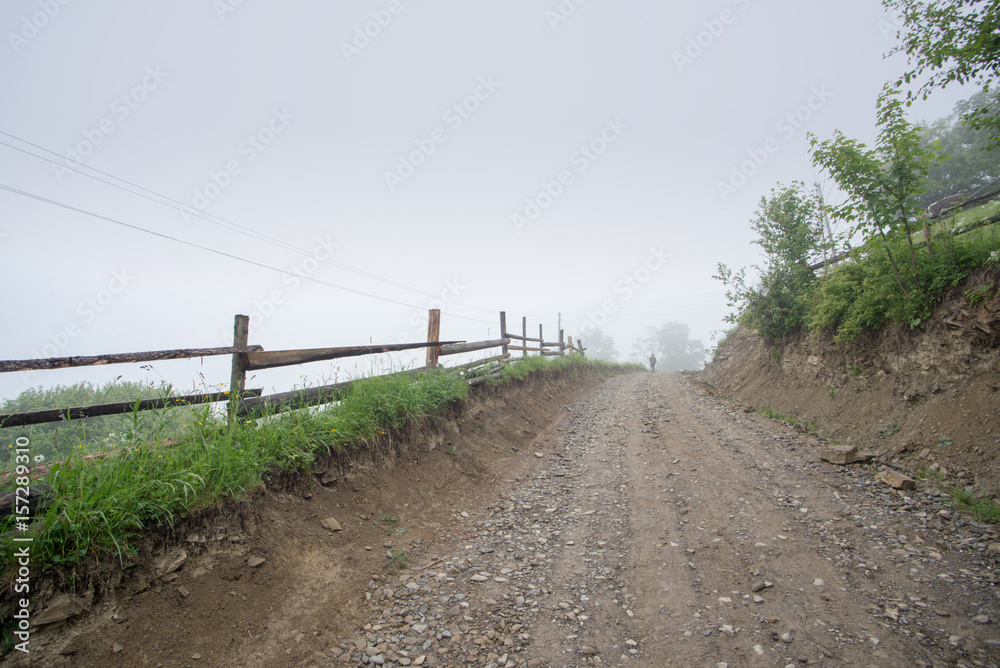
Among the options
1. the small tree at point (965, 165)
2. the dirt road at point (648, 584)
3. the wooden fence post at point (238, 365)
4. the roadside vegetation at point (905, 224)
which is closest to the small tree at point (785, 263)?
the roadside vegetation at point (905, 224)

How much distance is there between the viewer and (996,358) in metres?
5.28

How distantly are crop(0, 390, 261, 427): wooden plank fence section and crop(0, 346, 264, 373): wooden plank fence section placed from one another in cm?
37

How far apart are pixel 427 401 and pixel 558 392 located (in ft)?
25.6

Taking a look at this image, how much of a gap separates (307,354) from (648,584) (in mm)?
4827

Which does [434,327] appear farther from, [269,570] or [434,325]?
[269,570]

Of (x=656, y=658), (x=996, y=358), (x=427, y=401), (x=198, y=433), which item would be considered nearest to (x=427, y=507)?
(x=427, y=401)

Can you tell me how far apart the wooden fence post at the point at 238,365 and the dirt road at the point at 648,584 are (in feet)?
6.14

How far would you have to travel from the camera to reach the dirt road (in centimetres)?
286

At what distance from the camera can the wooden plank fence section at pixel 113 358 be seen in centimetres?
322

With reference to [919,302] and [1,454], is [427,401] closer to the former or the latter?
[1,454]

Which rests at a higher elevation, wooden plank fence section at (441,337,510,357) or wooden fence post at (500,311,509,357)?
wooden fence post at (500,311,509,357)

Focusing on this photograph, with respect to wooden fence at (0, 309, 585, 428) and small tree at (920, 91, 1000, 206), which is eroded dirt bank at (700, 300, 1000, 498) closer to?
wooden fence at (0, 309, 585, 428)

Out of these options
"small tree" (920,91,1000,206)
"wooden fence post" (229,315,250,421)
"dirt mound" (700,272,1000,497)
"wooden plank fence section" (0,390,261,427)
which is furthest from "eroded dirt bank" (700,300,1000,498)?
"small tree" (920,91,1000,206)

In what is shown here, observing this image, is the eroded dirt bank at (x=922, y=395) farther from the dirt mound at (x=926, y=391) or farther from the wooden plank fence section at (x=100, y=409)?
the wooden plank fence section at (x=100, y=409)
